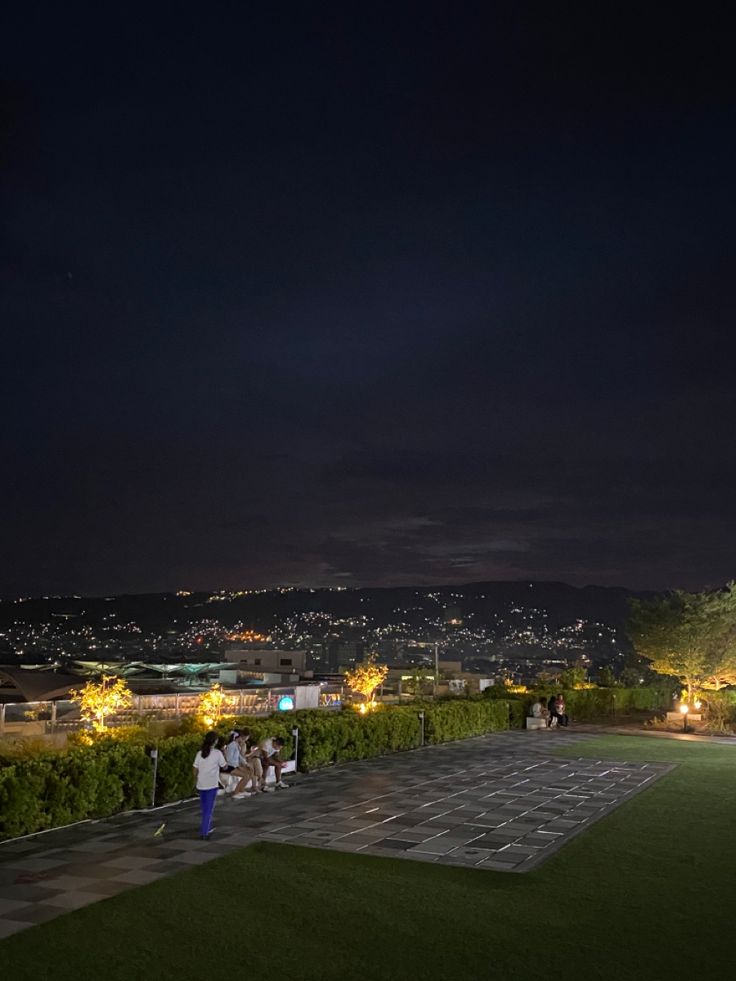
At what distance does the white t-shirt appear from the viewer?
11664mm

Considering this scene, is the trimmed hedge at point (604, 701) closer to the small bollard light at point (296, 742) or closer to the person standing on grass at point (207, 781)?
the small bollard light at point (296, 742)

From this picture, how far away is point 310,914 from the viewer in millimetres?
8328

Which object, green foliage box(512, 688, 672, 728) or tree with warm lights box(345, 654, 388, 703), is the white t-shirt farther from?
green foliage box(512, 688, 672, 728)

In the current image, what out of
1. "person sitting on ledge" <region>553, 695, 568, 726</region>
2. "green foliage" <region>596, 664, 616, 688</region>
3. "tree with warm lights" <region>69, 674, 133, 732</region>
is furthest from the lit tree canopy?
"tree with warm lights" <region>69, 674, 133, 732</region>

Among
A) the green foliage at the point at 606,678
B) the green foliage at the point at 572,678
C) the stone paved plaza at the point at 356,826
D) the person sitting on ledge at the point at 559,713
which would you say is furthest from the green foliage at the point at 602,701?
the stone paved plaza at the point at 356,826

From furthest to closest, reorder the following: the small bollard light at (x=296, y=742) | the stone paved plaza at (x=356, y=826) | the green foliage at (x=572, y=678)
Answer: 1. the green foliage at (x=572, y=678)
2. the small bollard light at (x=296, y=742)
3. the stone paved plaza at (x=356, y=826)

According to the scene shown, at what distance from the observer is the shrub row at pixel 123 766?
1153cm

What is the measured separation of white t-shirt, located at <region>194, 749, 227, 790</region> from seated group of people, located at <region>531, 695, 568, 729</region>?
69.5 feet

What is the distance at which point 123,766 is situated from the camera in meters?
13.2

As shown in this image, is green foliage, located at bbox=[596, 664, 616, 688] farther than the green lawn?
Yes

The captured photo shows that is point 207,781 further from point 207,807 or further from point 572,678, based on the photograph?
point 572,678

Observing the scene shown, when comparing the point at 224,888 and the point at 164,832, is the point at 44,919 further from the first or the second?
the point at 164,832

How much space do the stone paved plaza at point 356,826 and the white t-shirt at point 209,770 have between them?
0.71 m

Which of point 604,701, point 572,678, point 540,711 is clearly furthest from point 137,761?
point 572,678
